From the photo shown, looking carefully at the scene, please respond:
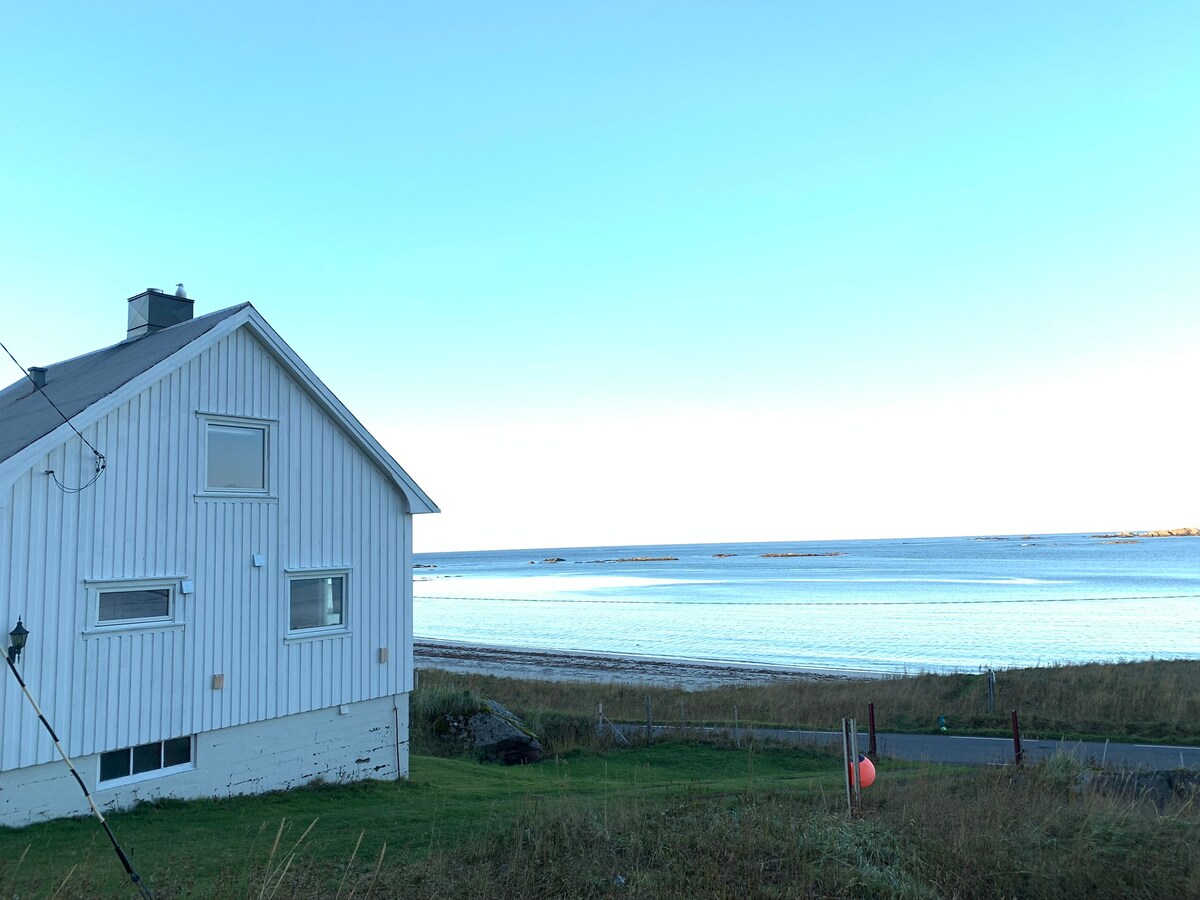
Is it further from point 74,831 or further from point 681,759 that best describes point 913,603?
point 74,831

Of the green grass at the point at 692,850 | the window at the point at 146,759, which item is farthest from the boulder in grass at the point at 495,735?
the green grass at the point at 692,850

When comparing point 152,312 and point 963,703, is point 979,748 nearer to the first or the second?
point 963,703

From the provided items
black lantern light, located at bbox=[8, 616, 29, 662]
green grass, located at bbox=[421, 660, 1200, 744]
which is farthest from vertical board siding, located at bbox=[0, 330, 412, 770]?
green grass, located at bbox=[421, 660, 1200, 744]

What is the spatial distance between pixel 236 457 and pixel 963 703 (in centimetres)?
2027

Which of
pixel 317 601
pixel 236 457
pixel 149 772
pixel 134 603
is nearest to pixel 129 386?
pixel 236 457

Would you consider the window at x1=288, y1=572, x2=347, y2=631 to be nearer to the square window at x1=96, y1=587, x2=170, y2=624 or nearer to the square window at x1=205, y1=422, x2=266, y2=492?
the square window at x1=205, y1=422, x2=266, y2=492

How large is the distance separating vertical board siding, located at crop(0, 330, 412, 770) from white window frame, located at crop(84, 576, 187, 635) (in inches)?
3.3

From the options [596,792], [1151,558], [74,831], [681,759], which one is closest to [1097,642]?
[681,759]

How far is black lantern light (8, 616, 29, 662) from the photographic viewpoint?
11547 millimetres

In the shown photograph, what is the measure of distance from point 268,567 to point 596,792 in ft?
22.1

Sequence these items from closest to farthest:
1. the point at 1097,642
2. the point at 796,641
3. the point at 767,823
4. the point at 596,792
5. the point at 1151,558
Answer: the point at 767,823, the point at 596,792, the point at 1097,642, the point at 796,641, the point at 1151,558

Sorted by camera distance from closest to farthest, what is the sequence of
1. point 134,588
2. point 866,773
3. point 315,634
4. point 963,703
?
point 866,773 → point 134,588 → point 315,634 → point 963,703

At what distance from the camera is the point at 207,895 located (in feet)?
21.7

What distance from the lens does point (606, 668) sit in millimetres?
45125
